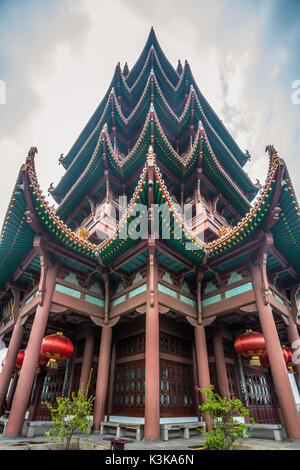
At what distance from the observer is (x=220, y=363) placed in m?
10.2

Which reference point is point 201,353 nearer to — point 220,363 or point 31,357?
point 220,363

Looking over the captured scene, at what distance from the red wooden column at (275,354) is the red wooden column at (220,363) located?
324 centimetres

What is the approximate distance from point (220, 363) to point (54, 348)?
648 centimetres

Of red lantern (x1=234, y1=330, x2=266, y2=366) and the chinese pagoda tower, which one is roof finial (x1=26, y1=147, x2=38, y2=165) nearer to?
the chinese pagoda tower

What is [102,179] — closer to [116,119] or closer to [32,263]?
[116,119]

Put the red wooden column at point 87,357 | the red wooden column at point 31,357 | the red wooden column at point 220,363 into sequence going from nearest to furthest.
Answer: the red wooden column at point 31,357, the red wooden column at point 220,363, the red wooden column at point 87,357

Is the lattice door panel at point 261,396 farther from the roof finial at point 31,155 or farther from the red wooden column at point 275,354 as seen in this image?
the roof finial at point 31,155

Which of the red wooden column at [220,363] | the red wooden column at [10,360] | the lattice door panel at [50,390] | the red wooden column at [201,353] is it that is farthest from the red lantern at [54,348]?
the red wooden column at [220,363]

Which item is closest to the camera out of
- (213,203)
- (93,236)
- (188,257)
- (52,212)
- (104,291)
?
(52,212)

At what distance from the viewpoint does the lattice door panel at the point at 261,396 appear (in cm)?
1062
